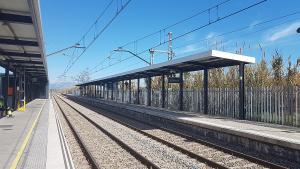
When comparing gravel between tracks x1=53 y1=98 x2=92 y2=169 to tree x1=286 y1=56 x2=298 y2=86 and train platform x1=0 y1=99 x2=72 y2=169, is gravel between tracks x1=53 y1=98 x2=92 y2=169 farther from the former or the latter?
tree x1=286 y1=56 x2=298 y2=86

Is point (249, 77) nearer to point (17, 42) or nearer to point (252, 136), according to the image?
point (252, 136)

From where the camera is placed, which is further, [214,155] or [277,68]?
[277,68]

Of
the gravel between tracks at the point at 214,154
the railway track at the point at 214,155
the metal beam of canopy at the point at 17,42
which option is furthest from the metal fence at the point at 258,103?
the metal beam of canopy at the point at 17,42

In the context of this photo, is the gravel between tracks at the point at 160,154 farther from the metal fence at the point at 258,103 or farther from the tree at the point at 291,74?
the tree at the point at 291,74

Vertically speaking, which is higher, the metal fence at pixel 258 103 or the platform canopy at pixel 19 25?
the platform canopy at pixel 19 25

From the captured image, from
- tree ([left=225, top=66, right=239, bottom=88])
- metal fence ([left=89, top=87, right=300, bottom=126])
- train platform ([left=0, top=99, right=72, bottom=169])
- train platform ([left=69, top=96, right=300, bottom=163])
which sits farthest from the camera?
tree ([left=225, top=66, right=239, bottom=88])

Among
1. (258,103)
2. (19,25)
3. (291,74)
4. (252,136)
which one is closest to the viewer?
(252,136)

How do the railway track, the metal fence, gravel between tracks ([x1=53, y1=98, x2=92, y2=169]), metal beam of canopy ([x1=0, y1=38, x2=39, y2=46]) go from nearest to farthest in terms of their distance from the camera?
1. the railway track
2. gravel between tracks ([x1=53, y1=98, x2=92, y2=169])
3. the metal fence
4. metal beam of canopy ([x1=0, y1=38, x2=39, y2=46])

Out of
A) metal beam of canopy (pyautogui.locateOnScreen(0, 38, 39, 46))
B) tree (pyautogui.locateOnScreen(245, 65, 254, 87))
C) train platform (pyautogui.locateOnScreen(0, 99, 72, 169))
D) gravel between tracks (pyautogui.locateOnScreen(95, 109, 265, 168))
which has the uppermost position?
metal beam of canopy (pyautogui.locateOnScreen(0, 38, 39, 46))

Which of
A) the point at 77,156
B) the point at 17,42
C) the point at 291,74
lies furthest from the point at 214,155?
the point at 291,74

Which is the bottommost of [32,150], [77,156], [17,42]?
[77,156]

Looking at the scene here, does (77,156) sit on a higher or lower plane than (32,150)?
lower

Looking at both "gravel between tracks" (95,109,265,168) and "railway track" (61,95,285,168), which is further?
"gravel between tracks" (95,109,265,168)

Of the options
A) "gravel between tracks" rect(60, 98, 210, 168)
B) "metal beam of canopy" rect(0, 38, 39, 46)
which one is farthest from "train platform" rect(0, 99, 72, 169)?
"metal beam of canopy" rect(0, 38, 39, 46)
